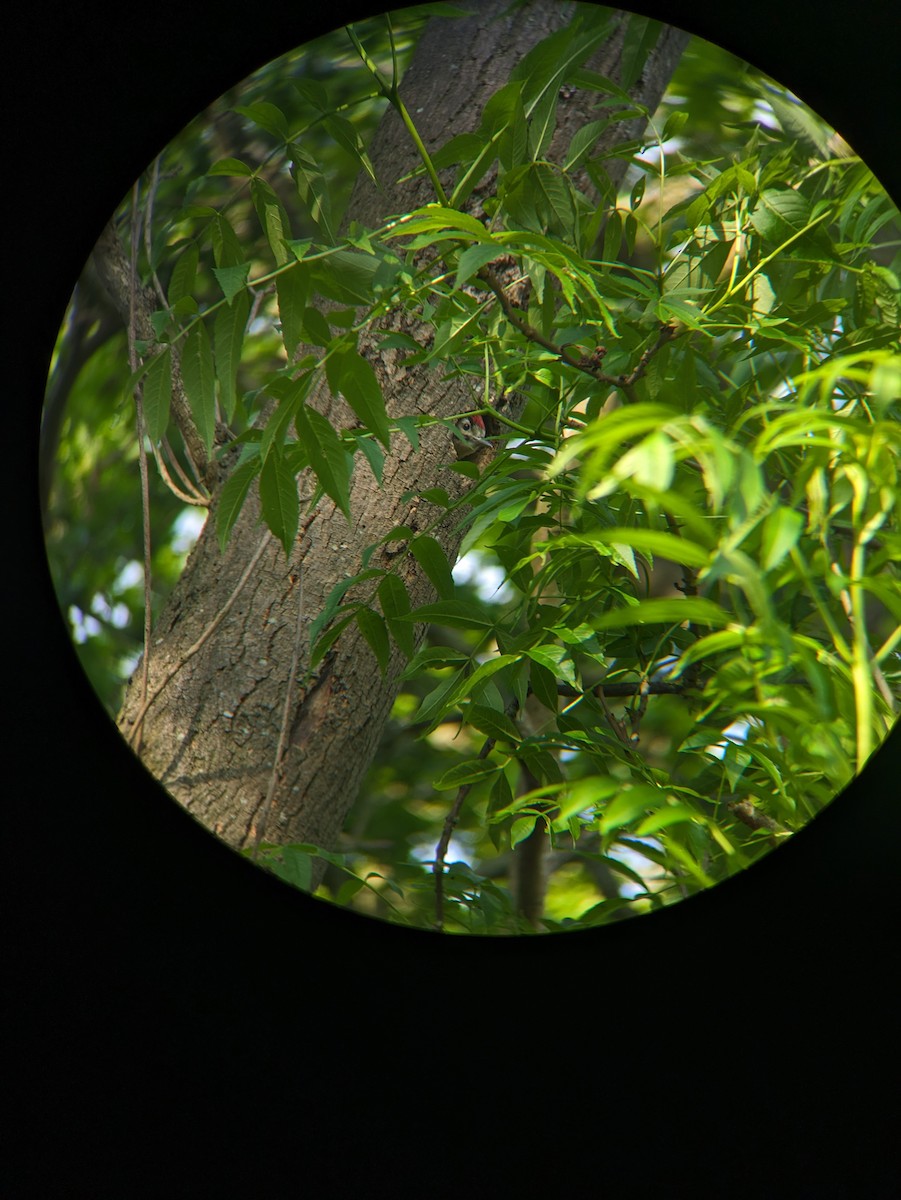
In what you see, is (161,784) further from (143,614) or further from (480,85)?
(480,85)

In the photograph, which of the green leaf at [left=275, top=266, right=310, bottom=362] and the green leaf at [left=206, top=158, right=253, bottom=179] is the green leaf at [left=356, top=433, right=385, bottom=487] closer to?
the green leaf at [left=275, top=266, right=310, bottom=362]

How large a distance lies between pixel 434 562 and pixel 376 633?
67mm

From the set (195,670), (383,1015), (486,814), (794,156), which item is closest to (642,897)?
(486,814)

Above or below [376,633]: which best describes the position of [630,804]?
below

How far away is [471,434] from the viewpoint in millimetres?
643

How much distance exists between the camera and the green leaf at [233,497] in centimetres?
63

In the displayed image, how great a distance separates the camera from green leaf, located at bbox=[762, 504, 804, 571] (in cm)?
52

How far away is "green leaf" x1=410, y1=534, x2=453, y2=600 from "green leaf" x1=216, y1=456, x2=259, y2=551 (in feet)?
0.37

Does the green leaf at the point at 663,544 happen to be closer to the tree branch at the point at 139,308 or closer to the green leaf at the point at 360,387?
the green leaf at the point at 360,387

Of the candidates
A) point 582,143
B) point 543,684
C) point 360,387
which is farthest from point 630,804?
point 582,143


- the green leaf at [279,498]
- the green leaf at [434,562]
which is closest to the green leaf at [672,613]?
the green leaf at [434,562]

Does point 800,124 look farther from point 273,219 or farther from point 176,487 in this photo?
point 176,487

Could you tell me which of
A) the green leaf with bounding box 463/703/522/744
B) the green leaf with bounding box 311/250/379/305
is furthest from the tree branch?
the green leaf with bounding box 463/703/522/744

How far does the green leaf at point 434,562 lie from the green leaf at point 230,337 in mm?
153
